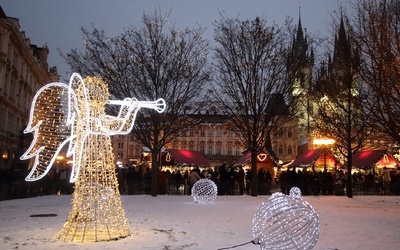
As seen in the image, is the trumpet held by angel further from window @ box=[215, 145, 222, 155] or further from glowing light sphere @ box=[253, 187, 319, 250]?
window @ box=[215, 145, 222, 155]

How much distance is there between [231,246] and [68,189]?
17657mm

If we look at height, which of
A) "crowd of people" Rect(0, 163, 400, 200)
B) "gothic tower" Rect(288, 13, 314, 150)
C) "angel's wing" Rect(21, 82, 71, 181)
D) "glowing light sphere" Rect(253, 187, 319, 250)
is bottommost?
"glowing light sphere" Rect(253, 187, 319, 250)

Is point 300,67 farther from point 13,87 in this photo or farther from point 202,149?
point 202,149

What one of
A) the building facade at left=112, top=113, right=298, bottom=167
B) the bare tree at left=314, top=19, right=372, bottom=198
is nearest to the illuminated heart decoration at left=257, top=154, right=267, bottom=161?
the bare tree at left=314, top=19, right=372, bottom=198

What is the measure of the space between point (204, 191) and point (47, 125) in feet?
34.9

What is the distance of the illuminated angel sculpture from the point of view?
340 inches

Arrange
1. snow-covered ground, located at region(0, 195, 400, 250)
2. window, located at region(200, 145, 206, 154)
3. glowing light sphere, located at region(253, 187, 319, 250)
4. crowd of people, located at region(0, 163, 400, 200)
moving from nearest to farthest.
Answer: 1. glowing light sphere, located at region(253, 187, 319, 250)
2. snow-covered ground, located at region(0, 195, 400, 250)
3. crowd of people, located at region(0, 163, 400, 200)
4. window, located at region(200, 145, 206, 154)

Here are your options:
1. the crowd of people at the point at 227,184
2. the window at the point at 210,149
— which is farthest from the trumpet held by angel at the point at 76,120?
the window at the point at 210,149

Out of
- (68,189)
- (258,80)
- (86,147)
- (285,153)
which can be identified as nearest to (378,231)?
(86,147)

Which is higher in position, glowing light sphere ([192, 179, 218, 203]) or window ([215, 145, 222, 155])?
window ([215, 145, 222, 155])

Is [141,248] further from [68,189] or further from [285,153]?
[285,153]

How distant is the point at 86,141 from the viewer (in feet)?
29.4

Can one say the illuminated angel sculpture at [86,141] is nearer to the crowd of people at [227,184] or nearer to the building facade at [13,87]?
the crowd of people at [227,184]

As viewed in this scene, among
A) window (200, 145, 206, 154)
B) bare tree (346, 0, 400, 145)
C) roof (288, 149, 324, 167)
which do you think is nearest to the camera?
bare tree (346, 0, 400, 145)
